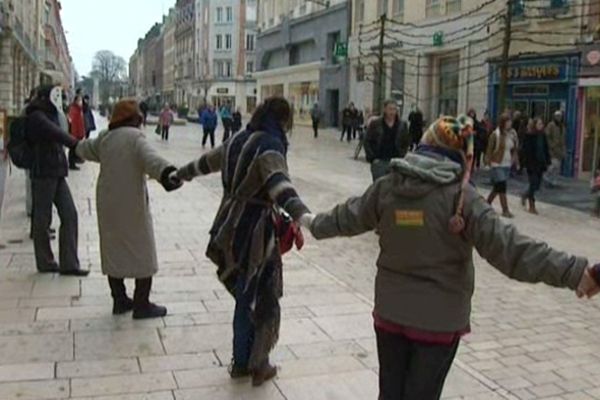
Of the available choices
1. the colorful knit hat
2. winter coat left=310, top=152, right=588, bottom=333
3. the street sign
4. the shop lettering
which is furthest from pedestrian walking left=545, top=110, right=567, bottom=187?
the street sign

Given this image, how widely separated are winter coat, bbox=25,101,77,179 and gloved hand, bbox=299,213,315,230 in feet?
12.2

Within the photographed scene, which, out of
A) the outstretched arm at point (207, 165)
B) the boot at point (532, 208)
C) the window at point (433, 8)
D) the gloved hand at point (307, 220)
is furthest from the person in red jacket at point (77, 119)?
the window at point (433, 8)

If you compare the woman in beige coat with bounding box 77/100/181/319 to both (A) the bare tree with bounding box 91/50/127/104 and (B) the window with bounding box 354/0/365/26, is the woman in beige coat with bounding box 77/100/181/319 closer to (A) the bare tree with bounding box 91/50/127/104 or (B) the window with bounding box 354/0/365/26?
(B) the window with bounding box 354/0/365/26

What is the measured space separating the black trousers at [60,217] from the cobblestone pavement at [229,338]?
26cm

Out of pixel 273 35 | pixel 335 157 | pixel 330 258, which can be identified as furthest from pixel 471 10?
pixel 273 35

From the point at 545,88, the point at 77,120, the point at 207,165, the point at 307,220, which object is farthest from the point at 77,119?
the point at 545,88

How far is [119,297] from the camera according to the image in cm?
618

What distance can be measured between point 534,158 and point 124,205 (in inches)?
393

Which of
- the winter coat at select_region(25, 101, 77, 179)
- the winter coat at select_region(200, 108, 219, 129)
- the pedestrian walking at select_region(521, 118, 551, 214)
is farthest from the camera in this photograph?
the winter coat at select_region(200, 108, 219, 129)

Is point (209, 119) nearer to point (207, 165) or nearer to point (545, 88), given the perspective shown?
point (545, 88)

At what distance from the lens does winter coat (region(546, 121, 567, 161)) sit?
61.1 ft

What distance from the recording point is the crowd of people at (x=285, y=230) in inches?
122

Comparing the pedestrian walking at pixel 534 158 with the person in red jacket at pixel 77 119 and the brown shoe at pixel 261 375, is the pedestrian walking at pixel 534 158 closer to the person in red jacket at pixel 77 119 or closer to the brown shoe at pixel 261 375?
the person in red jacket at pixel 77 119

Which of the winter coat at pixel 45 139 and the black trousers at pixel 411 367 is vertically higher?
the winter coat at pixel 45 139
